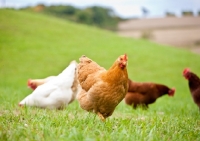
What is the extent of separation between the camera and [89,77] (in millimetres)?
4551

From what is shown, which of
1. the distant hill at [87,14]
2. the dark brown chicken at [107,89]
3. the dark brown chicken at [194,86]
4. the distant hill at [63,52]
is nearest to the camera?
the dark brown chicken at [107,89]

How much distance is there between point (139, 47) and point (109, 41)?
9.23 ft

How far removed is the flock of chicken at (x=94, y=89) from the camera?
4.15 meters

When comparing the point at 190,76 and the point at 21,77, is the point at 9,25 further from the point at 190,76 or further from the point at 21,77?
the point at 190,76

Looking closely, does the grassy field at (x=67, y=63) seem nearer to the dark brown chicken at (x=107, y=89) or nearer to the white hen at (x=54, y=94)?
the dark brown chicken at (x=107, y=89)

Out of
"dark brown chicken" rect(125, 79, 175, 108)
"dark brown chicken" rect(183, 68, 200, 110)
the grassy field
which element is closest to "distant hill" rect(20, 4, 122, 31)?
the grassy field

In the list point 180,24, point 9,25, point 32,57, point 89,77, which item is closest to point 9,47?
point 32,57

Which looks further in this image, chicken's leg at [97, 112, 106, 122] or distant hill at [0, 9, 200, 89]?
distant hill at [0, 9, 200, 89]

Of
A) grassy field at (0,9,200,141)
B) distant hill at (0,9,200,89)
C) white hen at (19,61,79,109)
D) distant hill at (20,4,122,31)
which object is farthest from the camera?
distant hill at (20,4,122,31)

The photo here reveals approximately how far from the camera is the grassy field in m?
3.59

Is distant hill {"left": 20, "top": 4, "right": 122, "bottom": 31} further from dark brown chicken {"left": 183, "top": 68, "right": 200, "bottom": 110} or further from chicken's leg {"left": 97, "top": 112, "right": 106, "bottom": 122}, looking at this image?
chicken's leg {"left": 97, "top": 112, "right": 106, "bottom": 122}

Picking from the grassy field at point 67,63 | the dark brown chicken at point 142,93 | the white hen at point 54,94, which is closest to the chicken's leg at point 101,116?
the grassy field at point 67,63

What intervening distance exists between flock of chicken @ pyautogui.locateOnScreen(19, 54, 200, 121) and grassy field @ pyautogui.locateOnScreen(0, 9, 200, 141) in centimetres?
31

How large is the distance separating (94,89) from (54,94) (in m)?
1.69
